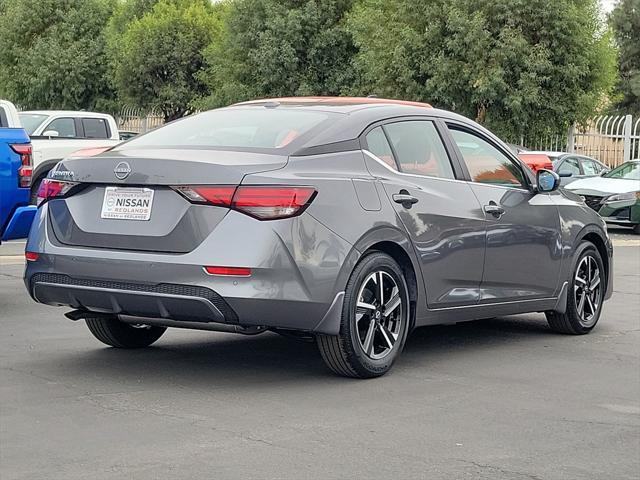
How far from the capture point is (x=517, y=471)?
203 inches

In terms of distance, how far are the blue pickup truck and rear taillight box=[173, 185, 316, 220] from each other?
342 centimetres

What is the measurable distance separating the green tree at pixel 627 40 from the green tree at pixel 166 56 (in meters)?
24.6

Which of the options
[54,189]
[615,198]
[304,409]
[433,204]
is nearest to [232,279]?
[304,409]

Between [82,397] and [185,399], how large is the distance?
0.53 metres

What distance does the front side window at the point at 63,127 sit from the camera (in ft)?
70.5

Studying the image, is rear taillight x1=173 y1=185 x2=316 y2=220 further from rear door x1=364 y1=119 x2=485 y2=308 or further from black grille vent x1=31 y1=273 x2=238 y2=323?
rear door x1=364 y1=119 x2=485 y2=308

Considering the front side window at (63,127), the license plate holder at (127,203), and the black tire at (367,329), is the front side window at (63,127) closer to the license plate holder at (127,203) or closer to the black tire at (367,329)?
the license plate holder at (127,203)

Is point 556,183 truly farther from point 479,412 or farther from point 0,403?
point 0,403

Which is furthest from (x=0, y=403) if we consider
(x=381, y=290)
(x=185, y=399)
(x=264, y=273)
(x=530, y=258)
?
(x=530, y=258)

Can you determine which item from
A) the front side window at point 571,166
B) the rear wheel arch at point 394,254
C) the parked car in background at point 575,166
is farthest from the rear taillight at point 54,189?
the front side window at point 571,166

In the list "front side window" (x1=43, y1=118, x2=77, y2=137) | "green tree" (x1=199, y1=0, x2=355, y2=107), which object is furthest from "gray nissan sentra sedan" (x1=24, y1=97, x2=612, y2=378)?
"green tree" (x1=199, y1=0, x2=355, y2=107)

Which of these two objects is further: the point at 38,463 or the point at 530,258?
the point at 530,258

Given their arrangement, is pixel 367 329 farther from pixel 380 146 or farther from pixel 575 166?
pixel 575 166

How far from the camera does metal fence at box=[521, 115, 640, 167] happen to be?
35125 millimetres
